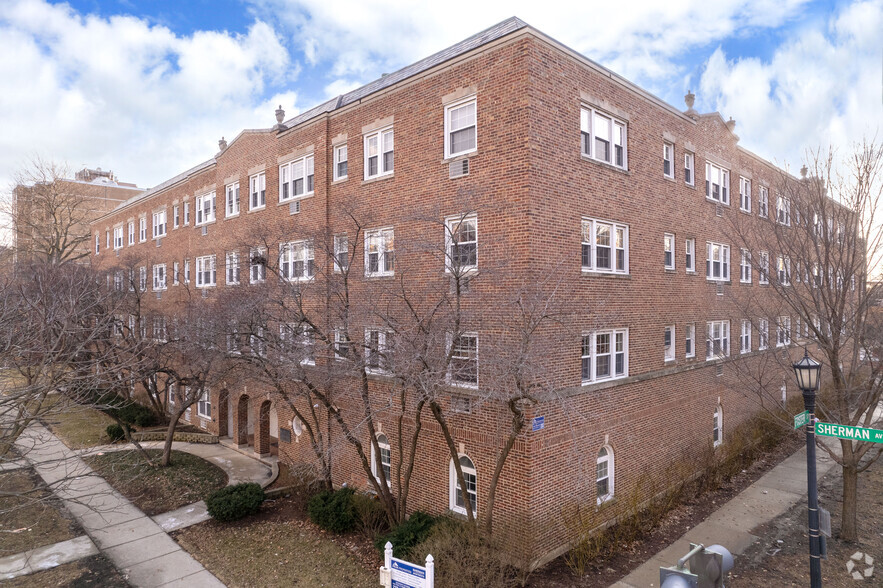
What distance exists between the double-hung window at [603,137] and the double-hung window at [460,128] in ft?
9.37

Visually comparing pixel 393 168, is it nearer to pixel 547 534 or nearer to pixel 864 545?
pixel 547 534

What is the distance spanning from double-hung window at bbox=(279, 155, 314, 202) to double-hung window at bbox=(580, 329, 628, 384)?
1066 centimetres

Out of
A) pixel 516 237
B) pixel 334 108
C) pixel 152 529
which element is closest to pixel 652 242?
pixel 516 237

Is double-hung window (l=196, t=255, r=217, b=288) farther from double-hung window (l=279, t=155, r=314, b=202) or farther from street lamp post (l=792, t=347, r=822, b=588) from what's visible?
street lamp post (l=792, t=347, r=822, b=588)

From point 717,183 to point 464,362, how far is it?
1386cm

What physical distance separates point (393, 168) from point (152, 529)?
11998 millimetres

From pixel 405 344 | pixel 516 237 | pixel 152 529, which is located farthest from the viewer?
pixel 152 529

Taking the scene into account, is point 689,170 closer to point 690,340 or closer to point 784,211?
point 784,211

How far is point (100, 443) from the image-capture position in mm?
22766

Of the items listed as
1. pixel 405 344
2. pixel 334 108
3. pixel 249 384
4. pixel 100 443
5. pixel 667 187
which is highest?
pixel 334 108

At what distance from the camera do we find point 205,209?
2481 centimetres

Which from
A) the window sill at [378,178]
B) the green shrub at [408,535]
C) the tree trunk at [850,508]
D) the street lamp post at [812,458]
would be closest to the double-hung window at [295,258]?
→ the window sill at [378,178]

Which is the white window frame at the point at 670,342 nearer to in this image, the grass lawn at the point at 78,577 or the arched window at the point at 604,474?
A: the arched window at the point at 604,474

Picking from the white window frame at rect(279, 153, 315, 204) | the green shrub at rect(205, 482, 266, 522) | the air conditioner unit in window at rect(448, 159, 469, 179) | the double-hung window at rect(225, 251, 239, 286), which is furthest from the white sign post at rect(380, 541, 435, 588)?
the white window frame at rect(279, 153, 315, 204)
